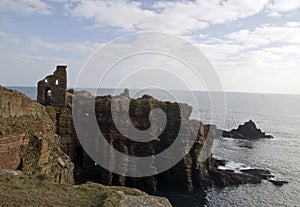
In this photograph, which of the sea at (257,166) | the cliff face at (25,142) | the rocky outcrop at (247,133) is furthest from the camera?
the rocky outcrop at (247,133)

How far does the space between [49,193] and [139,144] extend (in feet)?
111

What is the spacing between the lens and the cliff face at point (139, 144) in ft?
134

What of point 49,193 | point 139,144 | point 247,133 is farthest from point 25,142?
point 247,133

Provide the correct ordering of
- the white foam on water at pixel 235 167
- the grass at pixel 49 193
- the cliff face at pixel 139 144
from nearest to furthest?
the grass at pixel 49 193
the cliff face at pixel 139 144
the white foam on water at pixel 235 167

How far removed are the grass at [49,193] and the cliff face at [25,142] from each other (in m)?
5.48

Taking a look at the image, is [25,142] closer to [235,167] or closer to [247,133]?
[235,167]

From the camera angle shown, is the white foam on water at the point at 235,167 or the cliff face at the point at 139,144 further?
the white foam on water at the point at 235,167

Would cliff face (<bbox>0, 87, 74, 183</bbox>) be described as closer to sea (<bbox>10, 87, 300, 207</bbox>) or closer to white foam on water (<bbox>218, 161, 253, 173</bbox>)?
sea (<bbox>10, 87, 300, 207</bbox>)

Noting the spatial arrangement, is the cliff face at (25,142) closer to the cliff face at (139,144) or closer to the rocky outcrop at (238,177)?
the cliff face at (139,144)

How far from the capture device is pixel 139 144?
148ft

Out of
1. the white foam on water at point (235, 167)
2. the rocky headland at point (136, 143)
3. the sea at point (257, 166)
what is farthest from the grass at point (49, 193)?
the white foam on water at point (235, 167)

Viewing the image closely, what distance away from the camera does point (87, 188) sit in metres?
12.7

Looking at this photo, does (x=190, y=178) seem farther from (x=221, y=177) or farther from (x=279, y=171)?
(x=279, y=171)

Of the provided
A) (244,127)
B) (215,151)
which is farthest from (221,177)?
(244,127)
